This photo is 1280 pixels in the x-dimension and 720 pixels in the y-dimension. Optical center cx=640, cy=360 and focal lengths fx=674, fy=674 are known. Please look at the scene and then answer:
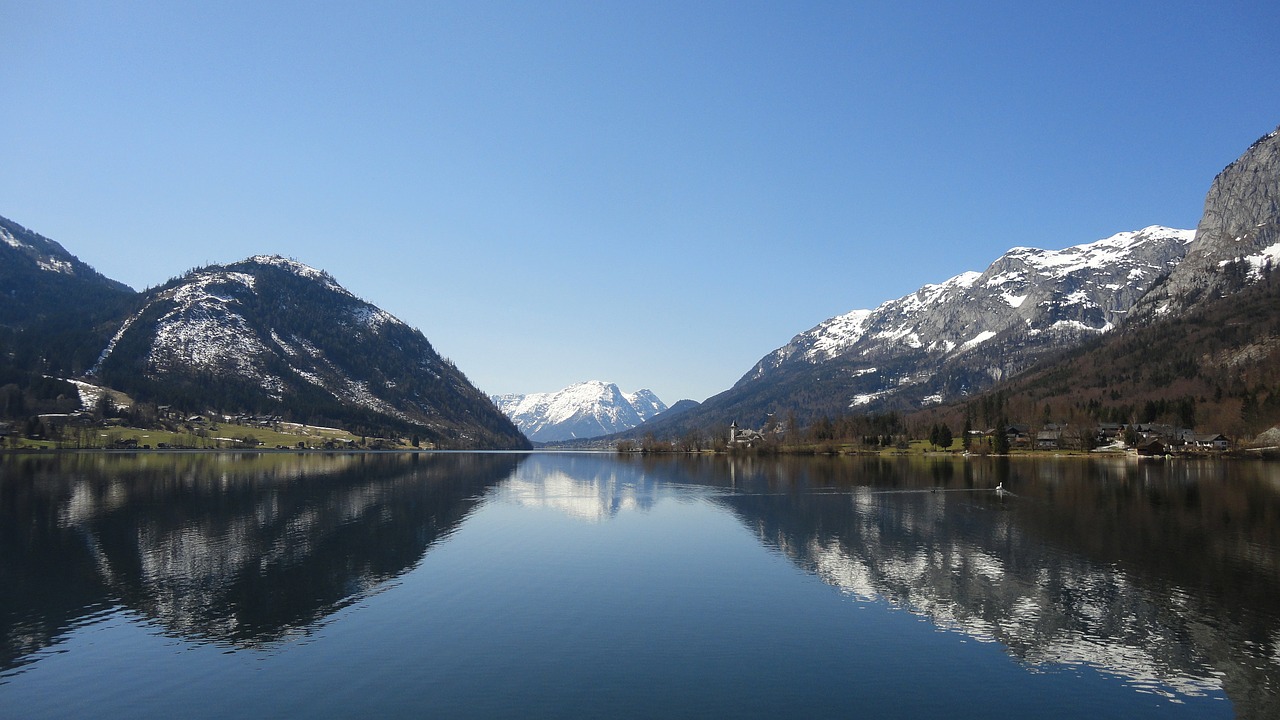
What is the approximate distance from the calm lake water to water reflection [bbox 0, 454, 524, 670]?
31 cm

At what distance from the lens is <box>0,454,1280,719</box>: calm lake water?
80.4 feet

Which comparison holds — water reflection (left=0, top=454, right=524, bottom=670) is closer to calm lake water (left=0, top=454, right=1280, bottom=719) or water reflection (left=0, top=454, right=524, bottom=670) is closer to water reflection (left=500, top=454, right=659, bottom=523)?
calm lake water (left=0, top=454, right=1280, bottom=719)

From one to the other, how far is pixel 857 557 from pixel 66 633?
47729 millimetres

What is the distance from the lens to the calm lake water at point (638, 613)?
24500 mm

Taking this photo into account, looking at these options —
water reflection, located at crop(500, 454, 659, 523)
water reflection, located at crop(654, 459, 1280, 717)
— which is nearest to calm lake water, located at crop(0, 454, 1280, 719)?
water reflection, located at crop(654, 459, 1280, 717)

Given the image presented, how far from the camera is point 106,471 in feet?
411

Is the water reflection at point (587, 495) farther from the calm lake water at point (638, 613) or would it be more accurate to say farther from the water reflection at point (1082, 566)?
the water reflection at point (1082, 566)

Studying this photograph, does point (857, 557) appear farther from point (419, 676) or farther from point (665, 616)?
point (419, 676)

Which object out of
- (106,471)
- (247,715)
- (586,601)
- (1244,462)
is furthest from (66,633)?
(1244,462)

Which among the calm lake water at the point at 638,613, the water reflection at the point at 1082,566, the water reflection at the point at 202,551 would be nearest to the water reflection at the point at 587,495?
the water reflection at the point at 202,551

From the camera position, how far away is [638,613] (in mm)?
36406

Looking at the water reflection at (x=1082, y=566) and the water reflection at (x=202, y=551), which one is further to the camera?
the water reflection at (x=202, y=551)

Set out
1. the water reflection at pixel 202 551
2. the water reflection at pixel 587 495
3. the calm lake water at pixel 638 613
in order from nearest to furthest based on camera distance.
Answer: the calm lake water at pixel 638 613
the water reflection at pixel 202 551
the water reflection at pixel 587 495

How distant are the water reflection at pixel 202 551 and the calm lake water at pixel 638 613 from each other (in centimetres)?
31
